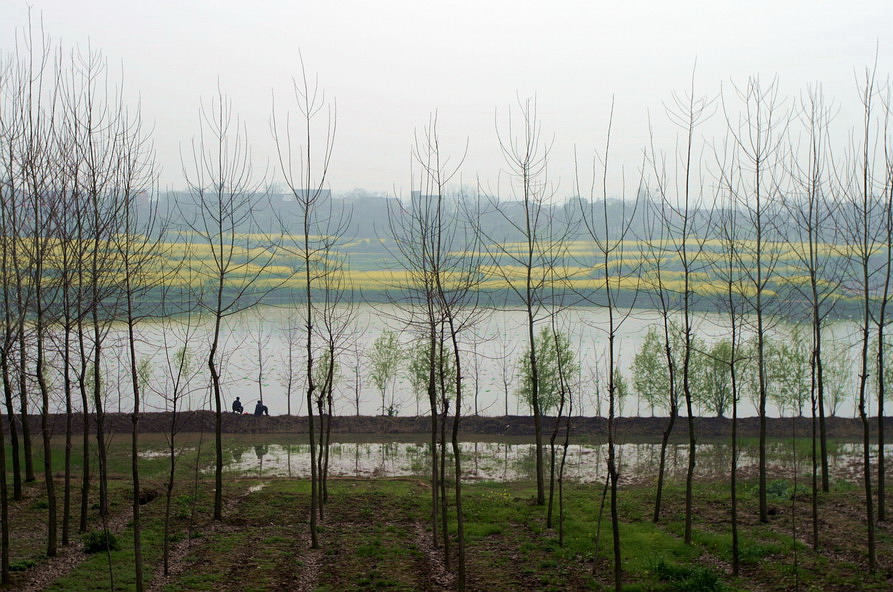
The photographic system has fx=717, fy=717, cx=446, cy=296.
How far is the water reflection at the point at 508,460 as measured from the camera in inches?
1016

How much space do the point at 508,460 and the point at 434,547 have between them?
15.3 m

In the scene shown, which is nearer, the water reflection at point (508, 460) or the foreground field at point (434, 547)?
the foreground field at point (434, 547)

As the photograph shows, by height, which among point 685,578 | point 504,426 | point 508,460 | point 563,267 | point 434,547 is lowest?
point 508,460

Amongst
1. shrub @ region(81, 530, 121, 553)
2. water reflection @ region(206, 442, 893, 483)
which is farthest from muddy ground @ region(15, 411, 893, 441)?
shrub @ region(81, 530, 121, 553)

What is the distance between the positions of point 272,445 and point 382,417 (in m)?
6.22

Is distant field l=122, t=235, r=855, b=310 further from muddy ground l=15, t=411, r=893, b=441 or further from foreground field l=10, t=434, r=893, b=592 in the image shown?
muddy ground l=15, t=411, r=893, b=441

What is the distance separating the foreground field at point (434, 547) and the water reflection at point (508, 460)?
19.1ft

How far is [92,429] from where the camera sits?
33.2m

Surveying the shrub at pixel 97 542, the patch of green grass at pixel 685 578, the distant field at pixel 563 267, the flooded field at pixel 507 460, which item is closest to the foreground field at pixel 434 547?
the patch of green grass at pixel 685 578

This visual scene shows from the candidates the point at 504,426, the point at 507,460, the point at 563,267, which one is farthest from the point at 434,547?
the point at 504,426

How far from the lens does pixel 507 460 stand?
29109 millimetres

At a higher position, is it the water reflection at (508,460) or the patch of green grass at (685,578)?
the patch of green grass at (685,578)

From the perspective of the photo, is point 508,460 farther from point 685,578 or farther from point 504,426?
point 685,578

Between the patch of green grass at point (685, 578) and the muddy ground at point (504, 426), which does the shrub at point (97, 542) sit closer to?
the patch of green grass at point (685, 578)
